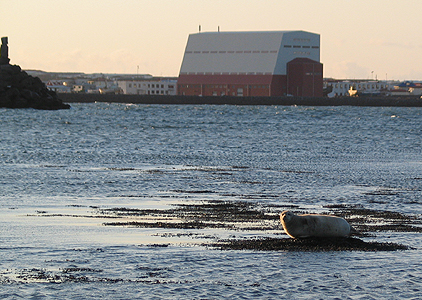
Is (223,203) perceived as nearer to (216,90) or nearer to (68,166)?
(68,166)

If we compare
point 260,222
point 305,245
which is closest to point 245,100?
point 260,222

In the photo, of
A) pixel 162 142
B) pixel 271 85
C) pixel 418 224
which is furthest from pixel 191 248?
pixel 271 85

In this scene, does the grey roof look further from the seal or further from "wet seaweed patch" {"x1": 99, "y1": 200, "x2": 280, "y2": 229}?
the seal

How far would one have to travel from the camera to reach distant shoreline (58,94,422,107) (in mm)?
161000

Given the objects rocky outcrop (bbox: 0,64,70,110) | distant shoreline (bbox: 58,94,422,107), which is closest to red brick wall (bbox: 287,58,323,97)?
distant shoreline (bbox: 58,94,422,107)

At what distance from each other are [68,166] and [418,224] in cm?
1699

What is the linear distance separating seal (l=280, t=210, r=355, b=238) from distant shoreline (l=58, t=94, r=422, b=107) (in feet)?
482

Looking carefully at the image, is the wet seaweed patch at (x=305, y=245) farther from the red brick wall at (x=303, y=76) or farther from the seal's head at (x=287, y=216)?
the red brick wall at (x=303, y=76)

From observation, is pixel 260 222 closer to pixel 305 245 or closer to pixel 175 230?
pixel 175 230

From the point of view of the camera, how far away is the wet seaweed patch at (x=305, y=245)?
1262cm

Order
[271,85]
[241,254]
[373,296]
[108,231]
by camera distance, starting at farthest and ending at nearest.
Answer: [271,85] → [108,231] → [241,254] → [373,296]

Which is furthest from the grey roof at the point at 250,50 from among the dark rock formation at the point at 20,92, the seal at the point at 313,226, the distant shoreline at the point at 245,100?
the seal at the point at 313,226

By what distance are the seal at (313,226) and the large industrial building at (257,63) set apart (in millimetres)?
148906

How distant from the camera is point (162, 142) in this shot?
47.0 metres
